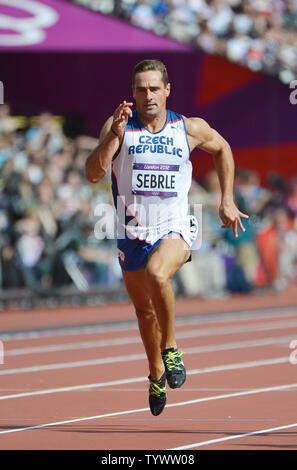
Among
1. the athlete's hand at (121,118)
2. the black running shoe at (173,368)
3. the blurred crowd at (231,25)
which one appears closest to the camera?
the athlete's hand at (121,118)

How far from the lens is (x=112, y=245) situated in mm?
18312

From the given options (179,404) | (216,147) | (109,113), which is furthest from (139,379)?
(109,113)

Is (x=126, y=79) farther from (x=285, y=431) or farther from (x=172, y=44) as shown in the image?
(x=285, y=431)

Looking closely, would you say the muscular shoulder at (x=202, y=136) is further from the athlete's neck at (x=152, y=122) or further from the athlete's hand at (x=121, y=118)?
the athlete's hand at (x=121, y=118)

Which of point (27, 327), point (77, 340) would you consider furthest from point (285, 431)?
point (27, 327)

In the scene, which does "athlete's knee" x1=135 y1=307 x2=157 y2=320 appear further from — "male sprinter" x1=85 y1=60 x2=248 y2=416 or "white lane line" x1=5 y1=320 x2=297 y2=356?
"white lane line" x1=5 y1=320 x2=297 y2=356

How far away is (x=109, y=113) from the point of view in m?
23.2

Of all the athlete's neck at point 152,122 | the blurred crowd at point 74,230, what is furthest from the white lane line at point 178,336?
the athlete's neck at point 152,122

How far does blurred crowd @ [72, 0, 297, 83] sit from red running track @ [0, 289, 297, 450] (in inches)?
237

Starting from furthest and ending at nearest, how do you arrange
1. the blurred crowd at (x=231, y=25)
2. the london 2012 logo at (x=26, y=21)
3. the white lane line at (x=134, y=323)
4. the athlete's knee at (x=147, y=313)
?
the blurred crowd at (x=231, y=25), the london 2012 logo at (x=26, y=21), the white lane line at (x=134, y=323), the athlete's knee at (x=147, y=313)

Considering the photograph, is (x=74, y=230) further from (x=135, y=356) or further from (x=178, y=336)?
(x=135, y=356)

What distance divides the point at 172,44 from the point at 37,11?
9.56 feet

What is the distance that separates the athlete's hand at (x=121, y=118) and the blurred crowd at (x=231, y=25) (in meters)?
13.1

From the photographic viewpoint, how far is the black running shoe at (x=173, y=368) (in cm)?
697
